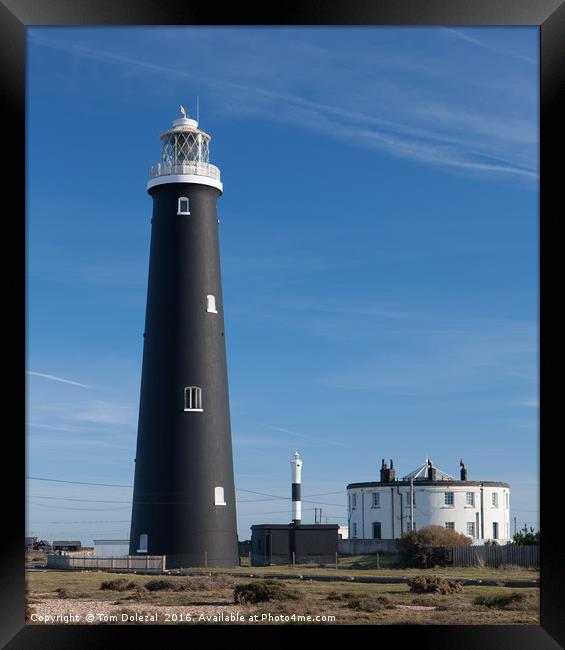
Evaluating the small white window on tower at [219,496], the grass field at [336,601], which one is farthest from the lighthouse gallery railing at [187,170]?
the grass field at [336,601]

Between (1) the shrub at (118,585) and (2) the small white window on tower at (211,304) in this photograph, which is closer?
(1) the shrub at (118,585)

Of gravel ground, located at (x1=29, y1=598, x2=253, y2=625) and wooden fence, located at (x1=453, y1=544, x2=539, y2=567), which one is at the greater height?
gravel ground, located at (x1=29, y1=598, x2=253, y2=625)

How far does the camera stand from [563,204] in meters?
6.63

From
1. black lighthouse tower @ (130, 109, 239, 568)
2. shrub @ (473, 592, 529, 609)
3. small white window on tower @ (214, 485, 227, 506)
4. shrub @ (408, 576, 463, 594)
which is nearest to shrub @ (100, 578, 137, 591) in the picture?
black lighthouse tower @ (130, 109, 239, 568)

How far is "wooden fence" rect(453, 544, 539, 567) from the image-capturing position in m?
28.5

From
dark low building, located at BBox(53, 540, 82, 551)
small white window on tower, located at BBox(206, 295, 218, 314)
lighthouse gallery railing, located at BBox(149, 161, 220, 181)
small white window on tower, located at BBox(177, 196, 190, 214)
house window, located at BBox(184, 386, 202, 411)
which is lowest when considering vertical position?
dark low building, located at BBox(53, 540, 82, 551)

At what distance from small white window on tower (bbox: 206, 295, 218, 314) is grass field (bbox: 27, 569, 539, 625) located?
872 cm

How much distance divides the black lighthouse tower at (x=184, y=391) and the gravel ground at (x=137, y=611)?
9.79 meters

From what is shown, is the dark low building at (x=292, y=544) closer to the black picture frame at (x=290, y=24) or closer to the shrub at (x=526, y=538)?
the shrub at (x=526, y=538)

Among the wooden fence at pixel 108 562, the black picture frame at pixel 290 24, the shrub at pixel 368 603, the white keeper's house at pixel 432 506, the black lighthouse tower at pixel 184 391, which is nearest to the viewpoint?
the black picture frame at pixel 290 24

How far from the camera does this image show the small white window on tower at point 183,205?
28936 mm

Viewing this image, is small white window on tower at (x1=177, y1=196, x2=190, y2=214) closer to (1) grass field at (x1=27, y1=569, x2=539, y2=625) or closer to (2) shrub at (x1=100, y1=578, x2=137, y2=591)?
(1) grass field at (x1=27, y1=569, x2=539, y2=625)

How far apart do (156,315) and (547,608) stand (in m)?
22.8

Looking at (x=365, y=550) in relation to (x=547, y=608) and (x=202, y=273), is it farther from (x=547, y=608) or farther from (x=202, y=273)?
(x=547, y=608)
